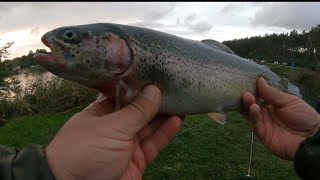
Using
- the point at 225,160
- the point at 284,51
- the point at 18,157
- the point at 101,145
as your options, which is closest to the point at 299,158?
the point at 101,145

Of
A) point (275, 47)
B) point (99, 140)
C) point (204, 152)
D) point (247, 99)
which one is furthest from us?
point (275, 47)

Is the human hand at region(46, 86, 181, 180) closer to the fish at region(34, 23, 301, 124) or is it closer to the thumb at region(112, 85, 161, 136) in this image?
the thumb at region(112, 85, 161, 136)

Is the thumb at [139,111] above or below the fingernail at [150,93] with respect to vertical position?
below

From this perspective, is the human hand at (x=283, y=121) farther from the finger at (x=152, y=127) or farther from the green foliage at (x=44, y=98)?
the green foliage at (x=44, y=98)

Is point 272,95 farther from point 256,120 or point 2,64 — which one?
point 2,64

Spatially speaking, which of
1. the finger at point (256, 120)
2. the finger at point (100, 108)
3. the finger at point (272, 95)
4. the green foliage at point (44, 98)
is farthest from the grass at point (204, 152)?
the finger at point (100, 108)

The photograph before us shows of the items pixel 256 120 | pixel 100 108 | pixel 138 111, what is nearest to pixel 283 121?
pixel 256 120
